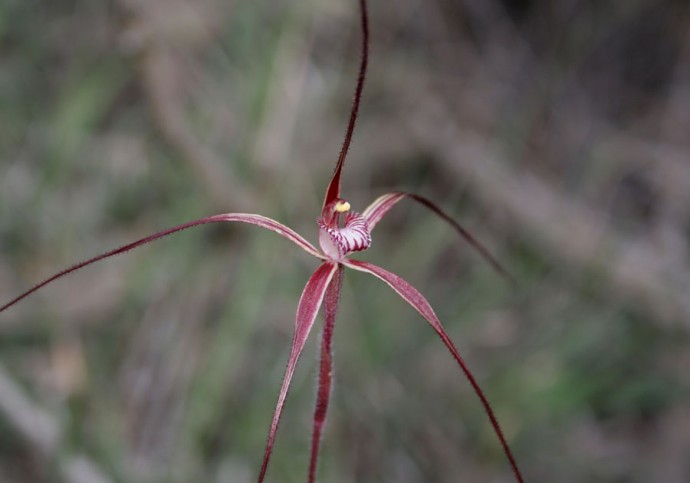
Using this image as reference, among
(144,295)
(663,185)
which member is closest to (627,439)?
(663,185)

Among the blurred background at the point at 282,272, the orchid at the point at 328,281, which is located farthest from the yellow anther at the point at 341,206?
the blurred background at the point at 282,272

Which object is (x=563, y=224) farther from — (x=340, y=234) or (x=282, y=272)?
(x=340, y=234)

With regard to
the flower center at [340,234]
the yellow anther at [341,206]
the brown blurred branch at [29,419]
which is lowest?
the flower center at [340,234]

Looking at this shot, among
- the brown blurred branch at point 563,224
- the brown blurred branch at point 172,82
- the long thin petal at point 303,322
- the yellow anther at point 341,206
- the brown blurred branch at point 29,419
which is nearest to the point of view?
the long thin petal at point 303,322

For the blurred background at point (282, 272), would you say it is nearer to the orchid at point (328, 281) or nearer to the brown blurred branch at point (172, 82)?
the brown blurred branch at point (172, 82)

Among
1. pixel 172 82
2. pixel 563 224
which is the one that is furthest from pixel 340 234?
pixel 563 224

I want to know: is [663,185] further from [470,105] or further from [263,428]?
[263,428]
